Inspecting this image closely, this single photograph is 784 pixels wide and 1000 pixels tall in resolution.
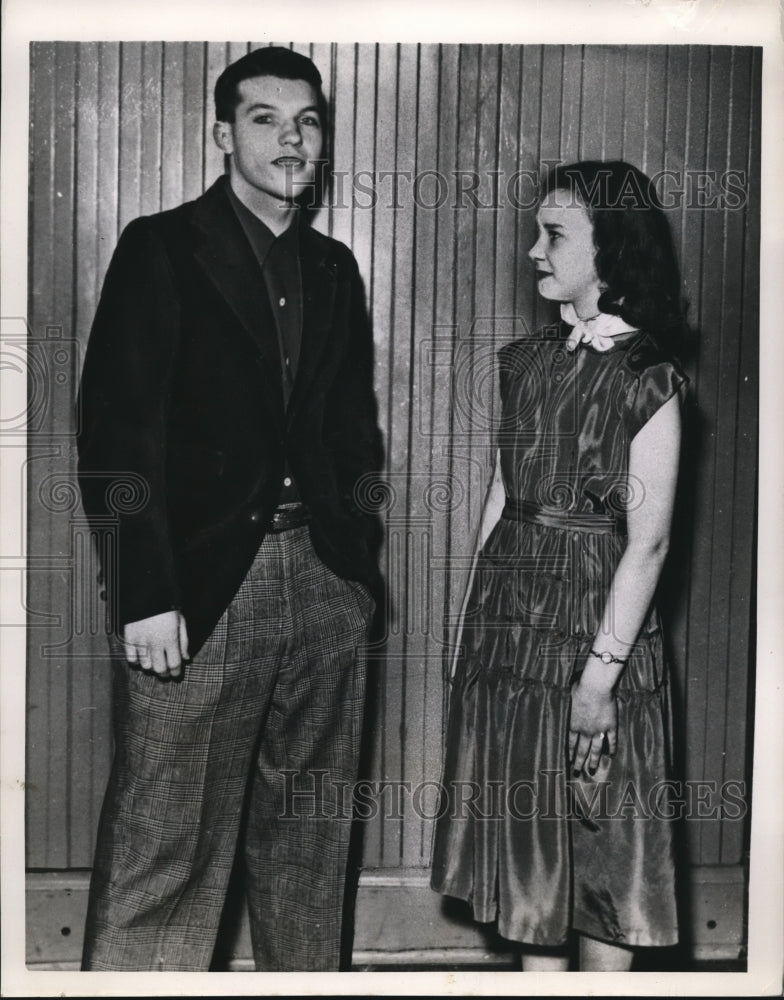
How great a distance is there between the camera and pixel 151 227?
161 cm

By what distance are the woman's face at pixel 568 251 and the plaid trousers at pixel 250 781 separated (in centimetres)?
56

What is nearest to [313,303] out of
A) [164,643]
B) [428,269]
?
[428,269]

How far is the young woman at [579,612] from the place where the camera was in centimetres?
165

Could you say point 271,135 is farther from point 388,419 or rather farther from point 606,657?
point 606,657

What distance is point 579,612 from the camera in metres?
1.65

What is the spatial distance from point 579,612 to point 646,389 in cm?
36

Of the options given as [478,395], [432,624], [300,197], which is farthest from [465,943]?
[300,197]

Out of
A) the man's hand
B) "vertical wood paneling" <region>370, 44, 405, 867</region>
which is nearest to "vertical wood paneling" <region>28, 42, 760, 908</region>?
"vertical wood paneling" <region>370, 44, 405, 867</region>

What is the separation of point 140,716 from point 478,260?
2.89ft

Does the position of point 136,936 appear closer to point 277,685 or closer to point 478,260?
point 277,685

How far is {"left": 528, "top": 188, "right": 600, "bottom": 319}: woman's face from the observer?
1652 millimetres

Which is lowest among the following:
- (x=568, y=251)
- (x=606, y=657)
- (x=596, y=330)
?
(x=606, y=657)

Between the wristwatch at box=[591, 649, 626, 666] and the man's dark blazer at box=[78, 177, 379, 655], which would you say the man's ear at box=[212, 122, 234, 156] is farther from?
the wristwatch at box=[591, 649, 626, 666]

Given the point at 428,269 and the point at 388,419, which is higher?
the point at 428,269
